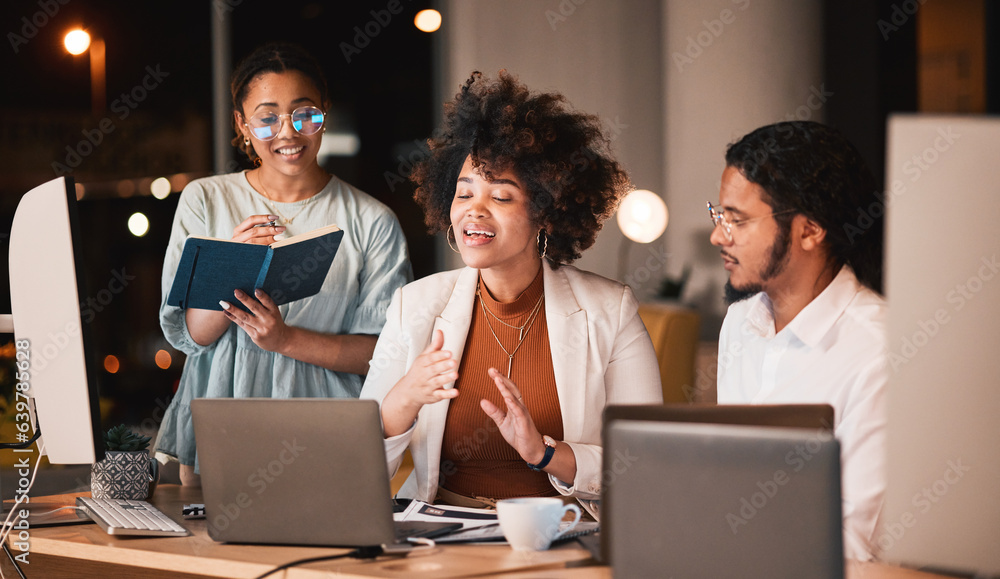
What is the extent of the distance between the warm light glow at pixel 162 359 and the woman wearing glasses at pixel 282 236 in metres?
3.53

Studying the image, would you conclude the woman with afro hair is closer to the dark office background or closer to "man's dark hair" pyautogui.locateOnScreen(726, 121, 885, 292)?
"man's dark hair" pyautogui.locateOnScreen(726, 121, 885, 292)

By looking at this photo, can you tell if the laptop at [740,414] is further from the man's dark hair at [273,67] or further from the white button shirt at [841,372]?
the man's dark hair at [273,67]

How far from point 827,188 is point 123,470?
155cm

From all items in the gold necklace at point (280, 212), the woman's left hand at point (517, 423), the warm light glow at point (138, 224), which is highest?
the warm light glow at point (138, 224)

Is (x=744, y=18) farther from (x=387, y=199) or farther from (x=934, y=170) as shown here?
(x=934, y=170)

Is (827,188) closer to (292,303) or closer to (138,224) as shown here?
(292,303)

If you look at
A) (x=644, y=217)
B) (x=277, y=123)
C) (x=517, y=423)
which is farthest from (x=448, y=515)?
(x=644, y=217)

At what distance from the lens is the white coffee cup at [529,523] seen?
4.61ft

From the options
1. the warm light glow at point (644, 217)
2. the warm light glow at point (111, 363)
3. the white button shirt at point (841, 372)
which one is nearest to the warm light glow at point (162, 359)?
the warm light glow at point (111, 363)

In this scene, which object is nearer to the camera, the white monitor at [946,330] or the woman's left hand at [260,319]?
the white monitor at [946,330]

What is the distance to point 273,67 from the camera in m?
2.34

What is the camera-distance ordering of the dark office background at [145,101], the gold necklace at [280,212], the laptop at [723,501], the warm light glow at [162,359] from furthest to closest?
1. the warm light glow at [162,359]
2. the dark office background at [145,101]
3. the gold necklace at [280,212]
4. the laptop at [723,501]

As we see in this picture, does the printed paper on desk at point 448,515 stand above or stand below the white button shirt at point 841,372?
below

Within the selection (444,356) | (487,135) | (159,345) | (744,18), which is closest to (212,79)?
(159,345)
